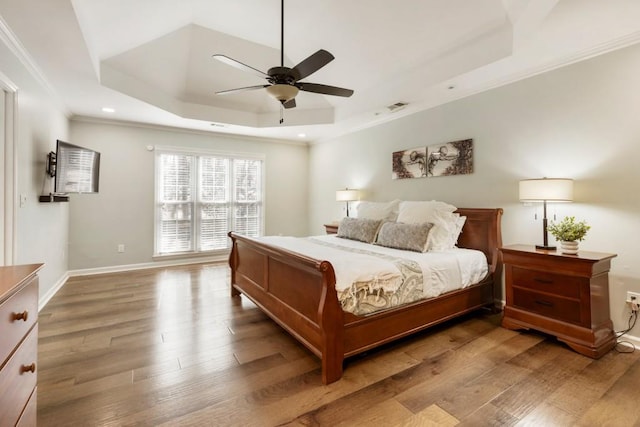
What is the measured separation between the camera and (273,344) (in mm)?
2568

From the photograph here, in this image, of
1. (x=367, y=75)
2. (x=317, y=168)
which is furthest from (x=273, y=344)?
(x=317, y=168)

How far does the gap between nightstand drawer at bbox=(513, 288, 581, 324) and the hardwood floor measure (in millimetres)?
255

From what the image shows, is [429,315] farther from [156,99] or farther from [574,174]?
[156,99]

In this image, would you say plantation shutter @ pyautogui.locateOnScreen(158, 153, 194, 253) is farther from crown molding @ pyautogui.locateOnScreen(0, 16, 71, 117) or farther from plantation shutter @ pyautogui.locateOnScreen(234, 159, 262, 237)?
crown molding @ pyautogui.locateOnScreen(0, 16, 71, 117)

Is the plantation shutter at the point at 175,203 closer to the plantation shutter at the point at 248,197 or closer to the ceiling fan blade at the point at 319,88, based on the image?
the plantation shutter at the point at 248,197

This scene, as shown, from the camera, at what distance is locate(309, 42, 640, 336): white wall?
8.34 ft

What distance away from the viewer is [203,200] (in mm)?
5805

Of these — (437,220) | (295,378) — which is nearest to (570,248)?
(437,220)

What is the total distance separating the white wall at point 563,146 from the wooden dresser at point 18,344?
3897 millimetres

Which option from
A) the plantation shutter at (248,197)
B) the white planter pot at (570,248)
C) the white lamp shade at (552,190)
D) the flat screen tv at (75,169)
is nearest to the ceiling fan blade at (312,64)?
the white lamp shade at (552,190)

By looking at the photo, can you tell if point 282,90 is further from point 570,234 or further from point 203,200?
point 203,200

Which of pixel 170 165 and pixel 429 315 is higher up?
pixel 170 165

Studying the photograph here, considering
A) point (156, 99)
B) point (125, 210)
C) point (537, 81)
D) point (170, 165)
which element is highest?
point (156, 99)

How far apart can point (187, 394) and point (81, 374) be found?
2.82ft
